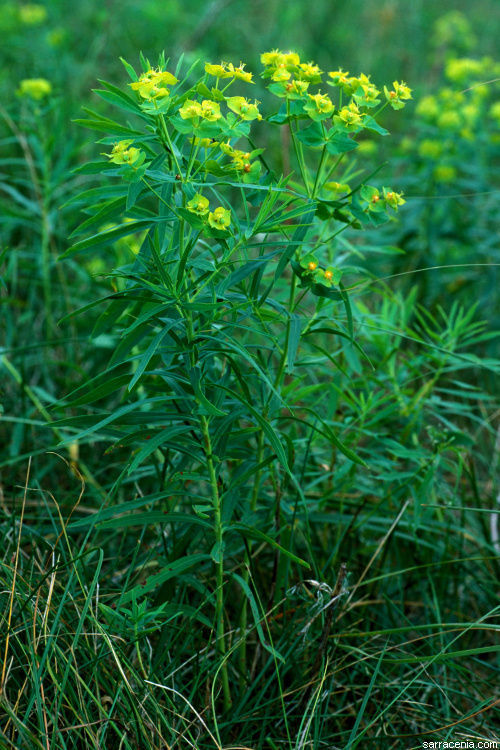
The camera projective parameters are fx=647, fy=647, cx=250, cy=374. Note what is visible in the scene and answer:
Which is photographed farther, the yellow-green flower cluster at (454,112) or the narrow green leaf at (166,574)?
the yellow-green flower cluster at (454,112)

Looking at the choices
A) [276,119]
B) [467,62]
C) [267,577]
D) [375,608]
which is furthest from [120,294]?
[467,62]

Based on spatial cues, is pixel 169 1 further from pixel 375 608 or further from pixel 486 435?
pixel 375 608

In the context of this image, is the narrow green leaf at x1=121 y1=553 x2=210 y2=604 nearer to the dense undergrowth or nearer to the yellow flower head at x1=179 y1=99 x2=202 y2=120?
the dense undergrowth

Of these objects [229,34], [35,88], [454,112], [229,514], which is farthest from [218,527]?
[229,34]

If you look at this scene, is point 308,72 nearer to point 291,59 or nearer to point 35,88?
point 291,59

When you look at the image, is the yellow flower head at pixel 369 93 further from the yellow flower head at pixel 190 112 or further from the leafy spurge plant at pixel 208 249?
the yellow flower head at pixel 190 112

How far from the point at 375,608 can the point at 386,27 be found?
18.6 feet

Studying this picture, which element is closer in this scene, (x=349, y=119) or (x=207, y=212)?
(x=207, y=212)

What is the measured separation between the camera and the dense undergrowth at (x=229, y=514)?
1194 mm

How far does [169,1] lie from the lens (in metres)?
5.34

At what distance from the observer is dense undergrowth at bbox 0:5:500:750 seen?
1.19 m

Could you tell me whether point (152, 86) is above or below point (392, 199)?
above

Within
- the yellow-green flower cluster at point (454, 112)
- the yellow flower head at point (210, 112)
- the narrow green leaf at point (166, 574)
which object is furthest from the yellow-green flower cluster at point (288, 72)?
the yellow-green flower cluster at point (454, 112)

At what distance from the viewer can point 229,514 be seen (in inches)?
51.0
